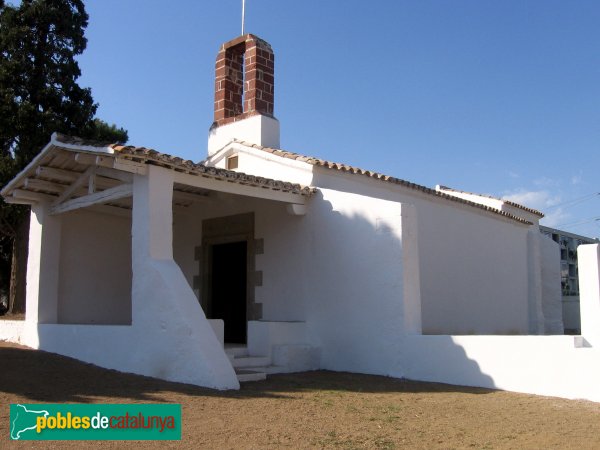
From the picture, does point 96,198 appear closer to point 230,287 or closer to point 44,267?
point 44,267

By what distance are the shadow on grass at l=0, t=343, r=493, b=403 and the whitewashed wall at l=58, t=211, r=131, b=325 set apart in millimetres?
1879

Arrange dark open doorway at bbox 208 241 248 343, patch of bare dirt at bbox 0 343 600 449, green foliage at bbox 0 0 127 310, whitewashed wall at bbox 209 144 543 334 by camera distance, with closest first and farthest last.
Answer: patch of bare dirt at bbox 0 343 600 449 < whitewashed wall at bbox 209 144 543 334 < dark open doorway at bbox 208 241 248 343 < green foliage at bbox 0 0 127 310

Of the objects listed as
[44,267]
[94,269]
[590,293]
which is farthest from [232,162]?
[590,293]

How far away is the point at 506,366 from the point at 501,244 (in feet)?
22.8

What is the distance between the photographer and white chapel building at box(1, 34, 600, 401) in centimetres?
752

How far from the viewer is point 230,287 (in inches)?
444

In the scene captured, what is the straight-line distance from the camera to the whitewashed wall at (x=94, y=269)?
10.8 metres

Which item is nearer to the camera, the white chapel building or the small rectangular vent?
the white chapel building

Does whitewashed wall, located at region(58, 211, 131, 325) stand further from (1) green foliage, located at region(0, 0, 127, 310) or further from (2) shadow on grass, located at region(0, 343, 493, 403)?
(1) green foliage, located at region(0, 0, 127, 310)

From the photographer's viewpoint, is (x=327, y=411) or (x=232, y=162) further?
(x=232, y=162)

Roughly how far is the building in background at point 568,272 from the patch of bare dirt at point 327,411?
13.8m

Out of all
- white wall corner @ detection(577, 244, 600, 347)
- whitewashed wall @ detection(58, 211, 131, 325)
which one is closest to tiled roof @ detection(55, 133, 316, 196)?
whitewashed wall @ detection(58, 211, 131, 325)

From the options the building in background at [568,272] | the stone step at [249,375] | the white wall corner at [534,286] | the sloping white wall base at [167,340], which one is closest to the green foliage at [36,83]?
the sloping white wall base at [167,340]

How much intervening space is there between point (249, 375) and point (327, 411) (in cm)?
199
